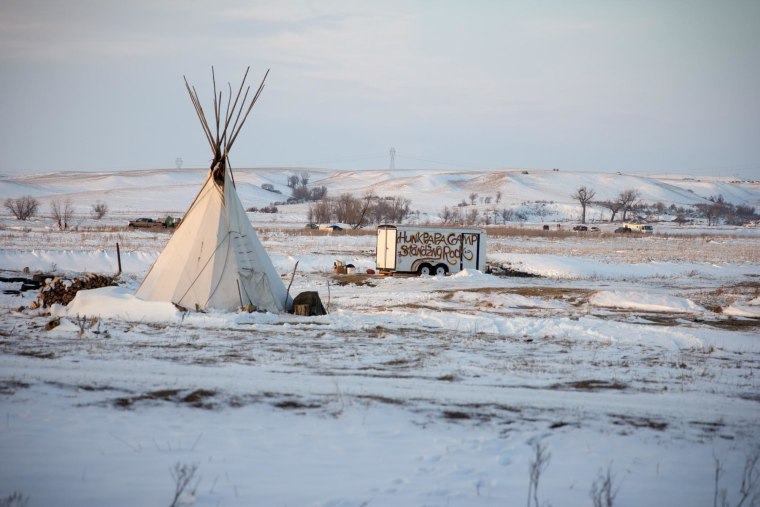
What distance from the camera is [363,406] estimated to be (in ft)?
25.1

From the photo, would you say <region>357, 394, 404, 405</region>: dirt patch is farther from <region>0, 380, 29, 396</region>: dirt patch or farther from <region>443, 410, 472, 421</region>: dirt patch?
<region>0, 380, 29, 396</region>: dirt patch

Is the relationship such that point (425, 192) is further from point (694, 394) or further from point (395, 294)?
point (694, 394)

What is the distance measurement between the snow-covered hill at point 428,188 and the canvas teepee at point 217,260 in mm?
109647

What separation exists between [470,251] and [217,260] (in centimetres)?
1530

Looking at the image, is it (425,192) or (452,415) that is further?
(425,192)

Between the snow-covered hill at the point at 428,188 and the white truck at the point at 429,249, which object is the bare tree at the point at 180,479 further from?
the snow-covered hill at the point at 428,188

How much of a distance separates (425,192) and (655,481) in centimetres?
16065

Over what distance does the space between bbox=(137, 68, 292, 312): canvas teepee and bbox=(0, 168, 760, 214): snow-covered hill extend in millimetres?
109647

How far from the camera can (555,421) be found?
7336mm

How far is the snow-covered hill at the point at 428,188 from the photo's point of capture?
138 meters

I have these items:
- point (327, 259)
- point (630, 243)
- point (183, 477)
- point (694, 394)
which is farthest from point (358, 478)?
point (630, 243)

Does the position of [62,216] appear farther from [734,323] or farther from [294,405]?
[294,405]

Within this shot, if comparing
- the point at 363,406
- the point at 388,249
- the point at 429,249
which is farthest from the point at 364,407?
the point at 429,249

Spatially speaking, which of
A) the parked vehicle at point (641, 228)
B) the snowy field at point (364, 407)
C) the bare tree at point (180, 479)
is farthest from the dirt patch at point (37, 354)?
the parked vehicle at point (641, 228)
